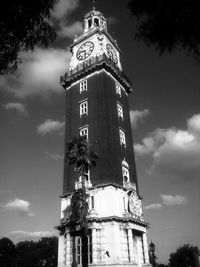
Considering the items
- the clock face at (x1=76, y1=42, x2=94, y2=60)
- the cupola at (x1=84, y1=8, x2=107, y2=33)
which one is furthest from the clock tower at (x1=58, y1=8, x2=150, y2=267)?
the cupola at (x1=84, y1=8, x2=107, y2=33)

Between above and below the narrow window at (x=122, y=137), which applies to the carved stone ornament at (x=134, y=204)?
below

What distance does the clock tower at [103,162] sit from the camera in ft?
117

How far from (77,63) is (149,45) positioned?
47.0 m

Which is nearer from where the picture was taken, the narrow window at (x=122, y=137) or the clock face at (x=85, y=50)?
the narrow window at (x=122, y=137)

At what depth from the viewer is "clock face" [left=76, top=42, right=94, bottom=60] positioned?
54781 millimetres

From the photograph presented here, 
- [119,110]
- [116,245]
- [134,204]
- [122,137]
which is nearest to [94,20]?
[119,110]

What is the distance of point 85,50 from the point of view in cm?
5578

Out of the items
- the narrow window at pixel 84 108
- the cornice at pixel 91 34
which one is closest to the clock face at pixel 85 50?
the cornice at pixel 91 34

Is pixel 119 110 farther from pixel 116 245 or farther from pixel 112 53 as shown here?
pixel 116 245

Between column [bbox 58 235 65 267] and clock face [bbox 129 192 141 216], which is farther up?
clock face [bbox 129 192 141 216]

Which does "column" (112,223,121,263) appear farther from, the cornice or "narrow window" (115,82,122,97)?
the cornice

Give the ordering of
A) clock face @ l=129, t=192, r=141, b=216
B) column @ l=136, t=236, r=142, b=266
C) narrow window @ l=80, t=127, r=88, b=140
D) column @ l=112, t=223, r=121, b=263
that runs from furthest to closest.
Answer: narrow window @ l=80, t=127, r=88, b=140
clock face @ l=129, t=192, r=141, b=216
column @ l=136, t=236, r=142, b=266
column @ l=112, t=223, r=121, b=263

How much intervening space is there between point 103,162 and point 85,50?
26802mm

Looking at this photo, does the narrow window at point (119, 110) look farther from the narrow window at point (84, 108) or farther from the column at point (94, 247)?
the column at point (94, 247)
